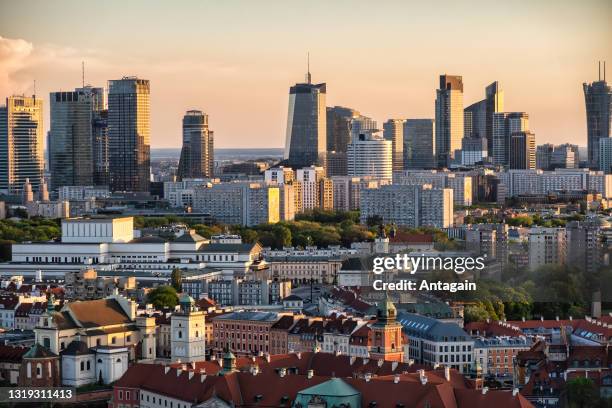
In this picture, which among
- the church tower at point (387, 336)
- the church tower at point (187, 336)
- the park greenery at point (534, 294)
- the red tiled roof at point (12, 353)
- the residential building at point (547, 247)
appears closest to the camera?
the church tower at point (387, 336)

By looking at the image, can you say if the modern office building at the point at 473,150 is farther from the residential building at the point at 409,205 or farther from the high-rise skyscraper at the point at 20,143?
the residential building at the point at 409,205

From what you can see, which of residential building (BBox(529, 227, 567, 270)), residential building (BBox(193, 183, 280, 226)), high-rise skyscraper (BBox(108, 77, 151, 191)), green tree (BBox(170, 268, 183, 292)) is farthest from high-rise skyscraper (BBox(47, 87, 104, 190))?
green tree (BBox(170, 268, 183, 292))

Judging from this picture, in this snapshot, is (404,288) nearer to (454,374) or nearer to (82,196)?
(454,374)

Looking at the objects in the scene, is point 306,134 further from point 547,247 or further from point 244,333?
point 244,333

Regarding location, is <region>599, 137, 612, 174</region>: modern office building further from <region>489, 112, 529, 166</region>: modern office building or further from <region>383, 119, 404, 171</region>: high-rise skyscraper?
<region>383, 119, 404, 171</region>: high-rise skyscraper

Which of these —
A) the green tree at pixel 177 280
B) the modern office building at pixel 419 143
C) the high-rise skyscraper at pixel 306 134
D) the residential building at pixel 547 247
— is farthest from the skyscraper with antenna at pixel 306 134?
the green tree at pixel 177 280

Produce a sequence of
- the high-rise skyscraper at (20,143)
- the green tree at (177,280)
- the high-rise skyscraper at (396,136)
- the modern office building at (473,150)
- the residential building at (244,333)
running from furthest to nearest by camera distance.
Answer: the modern office building at (473,150) < the high-rise skyscraper at (396,136) < the high-rise skyscraper at (20,143) < the green tree at (177,280) < the residential building at (244,333)

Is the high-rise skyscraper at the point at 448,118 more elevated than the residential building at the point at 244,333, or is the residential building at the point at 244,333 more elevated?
the high-rise skyscraper at the point at 448,118
